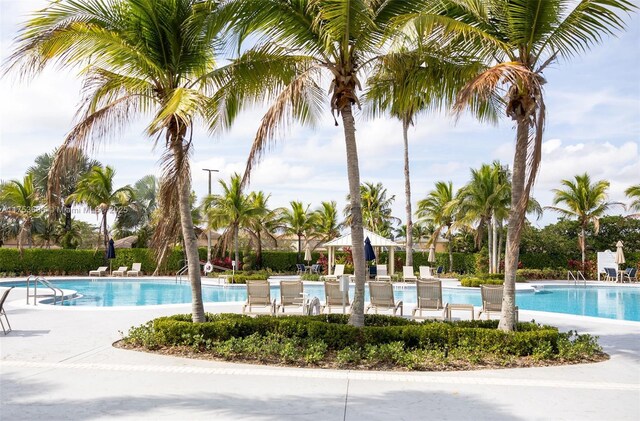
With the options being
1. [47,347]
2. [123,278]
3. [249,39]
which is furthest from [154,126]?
[123,278]

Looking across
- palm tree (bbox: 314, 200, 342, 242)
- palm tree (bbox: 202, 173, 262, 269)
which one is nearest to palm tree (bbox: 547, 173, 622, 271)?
palm tree (bbox: 314, 200, 342, 242)

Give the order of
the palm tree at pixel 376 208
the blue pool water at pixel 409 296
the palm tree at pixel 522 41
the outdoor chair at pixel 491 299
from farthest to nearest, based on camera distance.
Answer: the palm tree at pixel 376 208 → the blue pool water at pixel 409 296 → the outdoor chair at pixel 491 299 → the palm tree at pixel 522 41

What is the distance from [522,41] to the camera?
27.8ft

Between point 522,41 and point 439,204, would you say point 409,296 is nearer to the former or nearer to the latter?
point 522,41

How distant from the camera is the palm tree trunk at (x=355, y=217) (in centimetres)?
859

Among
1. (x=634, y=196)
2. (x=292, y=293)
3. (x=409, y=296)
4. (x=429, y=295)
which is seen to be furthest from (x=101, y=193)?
(x=634, y=196)

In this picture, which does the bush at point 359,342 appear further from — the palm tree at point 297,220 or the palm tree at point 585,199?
the palm tree at point 297,220

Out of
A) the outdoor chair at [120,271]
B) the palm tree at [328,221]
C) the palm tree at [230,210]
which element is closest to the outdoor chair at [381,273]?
the palm tree at [230,210]

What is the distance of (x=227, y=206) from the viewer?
96.7 ft

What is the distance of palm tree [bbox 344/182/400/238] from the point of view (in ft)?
124

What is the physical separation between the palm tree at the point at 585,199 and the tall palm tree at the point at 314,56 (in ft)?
88.4

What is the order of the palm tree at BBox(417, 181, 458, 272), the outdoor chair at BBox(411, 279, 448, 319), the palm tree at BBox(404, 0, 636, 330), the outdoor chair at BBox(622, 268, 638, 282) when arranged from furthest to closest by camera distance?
the palm tree at BBox(417, 181, 458, 272) < the outdoor chair at BBox(622, 268, 638, 282) < the outdoor chair at BBox(411, 279, 448, 319) < the palm tree at BBox(404, 0, 636, 330)

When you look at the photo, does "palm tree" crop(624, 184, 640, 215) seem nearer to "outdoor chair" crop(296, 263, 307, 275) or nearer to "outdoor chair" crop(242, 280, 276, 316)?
"outdoor chair" crop(296, 263, 307, 275)

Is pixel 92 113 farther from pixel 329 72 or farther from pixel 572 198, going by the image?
pixel 572 198
